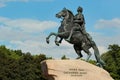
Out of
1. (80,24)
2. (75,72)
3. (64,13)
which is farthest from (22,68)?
(75,72)

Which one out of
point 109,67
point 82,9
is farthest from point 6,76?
point 82,9

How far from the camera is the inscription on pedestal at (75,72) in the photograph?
22.3m

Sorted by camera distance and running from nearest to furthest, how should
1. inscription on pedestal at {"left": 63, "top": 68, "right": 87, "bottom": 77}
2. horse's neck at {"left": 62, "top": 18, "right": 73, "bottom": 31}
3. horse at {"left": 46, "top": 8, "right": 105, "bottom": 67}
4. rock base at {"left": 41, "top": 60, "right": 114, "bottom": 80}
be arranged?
rock base at {"left": 41, "top": 60, "right": 114, "bottom": 80}
inscription on pedestal at {"left": 63, "top": 68, "right": 87, "bottom": 77}
horse at {"left": 46, "top": 8, "right": 105, "bottom": 67}
horse's neck at {"left": 62, "top": 18, "right": 73, "bottom": 31}

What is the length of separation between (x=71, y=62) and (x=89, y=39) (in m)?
2.57

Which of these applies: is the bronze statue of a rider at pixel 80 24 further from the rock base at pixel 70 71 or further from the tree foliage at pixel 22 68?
the tree foliage at pixel 22 68

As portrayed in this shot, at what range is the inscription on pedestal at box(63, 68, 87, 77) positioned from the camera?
73.3ft

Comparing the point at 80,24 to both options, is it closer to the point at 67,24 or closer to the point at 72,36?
the point at 67,24

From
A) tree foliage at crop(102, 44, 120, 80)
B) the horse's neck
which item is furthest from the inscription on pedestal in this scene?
tree foliage at crop(102, 44, 120, 80)

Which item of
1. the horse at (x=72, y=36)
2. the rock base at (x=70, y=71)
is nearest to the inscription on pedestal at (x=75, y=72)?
the rock base at (x=70, y=71)

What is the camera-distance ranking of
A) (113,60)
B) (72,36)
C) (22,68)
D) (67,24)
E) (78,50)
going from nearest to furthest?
(72,36) < (67,24) < (78,50) < (22,68) < (113,60)

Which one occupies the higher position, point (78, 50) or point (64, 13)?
point (64, 13)

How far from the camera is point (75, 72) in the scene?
73.9ft

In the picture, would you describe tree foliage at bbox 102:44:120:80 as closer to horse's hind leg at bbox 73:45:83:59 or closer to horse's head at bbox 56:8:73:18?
horse's hind leg at bbox 73:45:83:59

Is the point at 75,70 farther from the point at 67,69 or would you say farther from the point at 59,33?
the point at 59,33
